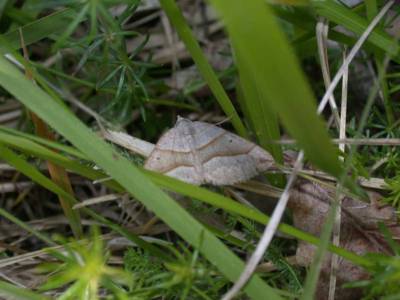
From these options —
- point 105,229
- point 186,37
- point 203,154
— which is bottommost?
point 105,229

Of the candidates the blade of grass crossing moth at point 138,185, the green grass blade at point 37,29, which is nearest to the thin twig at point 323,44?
the blade of grass crossing moth at point 138,185

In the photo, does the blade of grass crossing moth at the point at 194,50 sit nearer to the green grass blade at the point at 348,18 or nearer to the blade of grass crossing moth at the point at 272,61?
the green grass blade at the point at 348,18

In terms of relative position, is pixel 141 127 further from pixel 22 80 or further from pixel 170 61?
pixel 22 80

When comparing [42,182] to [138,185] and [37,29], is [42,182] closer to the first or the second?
[138,185]

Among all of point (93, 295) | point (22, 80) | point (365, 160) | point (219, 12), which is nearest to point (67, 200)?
point (22, 80)

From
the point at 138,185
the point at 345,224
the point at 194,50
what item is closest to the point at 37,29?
the point at 194,50

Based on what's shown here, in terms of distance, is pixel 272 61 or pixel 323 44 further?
pixel 323 44
